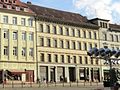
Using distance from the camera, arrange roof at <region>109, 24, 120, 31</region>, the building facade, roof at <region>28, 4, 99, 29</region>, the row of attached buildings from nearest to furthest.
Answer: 1. the building facade
2. the row of attached buildings
3. roof at <region>28, 4, 99, 29</region>
4. roof at <region>109, 24, 120, 31</region>

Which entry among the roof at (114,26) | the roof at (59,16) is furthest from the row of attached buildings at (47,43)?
the roof at (114,26)

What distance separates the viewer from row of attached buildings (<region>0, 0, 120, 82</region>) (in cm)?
7012

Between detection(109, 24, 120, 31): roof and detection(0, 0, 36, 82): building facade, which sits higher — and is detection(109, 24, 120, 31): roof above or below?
above

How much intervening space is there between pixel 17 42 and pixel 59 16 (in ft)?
50.8

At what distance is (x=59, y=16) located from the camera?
8256 cm

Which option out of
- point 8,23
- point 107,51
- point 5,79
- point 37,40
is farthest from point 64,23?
point 107,51

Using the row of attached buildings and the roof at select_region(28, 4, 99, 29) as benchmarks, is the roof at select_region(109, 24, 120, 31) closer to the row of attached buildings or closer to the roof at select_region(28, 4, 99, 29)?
the row of attached buildings

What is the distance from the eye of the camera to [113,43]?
92875 millimetres

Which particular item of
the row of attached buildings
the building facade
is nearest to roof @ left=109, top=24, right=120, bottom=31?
the row of attached buildings

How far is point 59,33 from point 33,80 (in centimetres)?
1375

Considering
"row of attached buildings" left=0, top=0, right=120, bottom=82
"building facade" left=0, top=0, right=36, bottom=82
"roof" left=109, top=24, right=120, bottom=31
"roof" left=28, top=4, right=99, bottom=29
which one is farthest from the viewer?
"roof" left=109, top=24, right=120, bottom=31

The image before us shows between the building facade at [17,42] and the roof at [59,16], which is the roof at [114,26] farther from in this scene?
the building facade at [17,42]

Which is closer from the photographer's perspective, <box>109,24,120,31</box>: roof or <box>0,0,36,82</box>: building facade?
<box>0,0,36,82</box>: building facade

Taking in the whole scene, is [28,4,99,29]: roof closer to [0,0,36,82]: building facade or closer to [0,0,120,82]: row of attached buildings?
[0,0,120,82]: row of attached buildings
